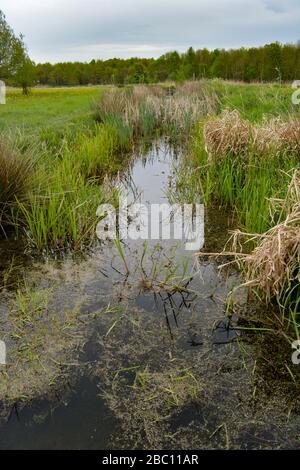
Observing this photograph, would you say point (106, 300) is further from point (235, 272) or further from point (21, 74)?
point (21, 74)

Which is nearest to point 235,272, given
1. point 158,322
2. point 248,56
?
point 158,322

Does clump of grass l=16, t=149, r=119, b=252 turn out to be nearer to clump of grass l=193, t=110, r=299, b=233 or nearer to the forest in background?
clump of grass l=193, t=110, r=299, b=233

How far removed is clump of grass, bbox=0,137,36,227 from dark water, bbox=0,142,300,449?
2.79ft

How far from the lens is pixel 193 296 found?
292 cm

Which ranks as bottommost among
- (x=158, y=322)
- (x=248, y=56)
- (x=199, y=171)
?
(x=158, y=322)

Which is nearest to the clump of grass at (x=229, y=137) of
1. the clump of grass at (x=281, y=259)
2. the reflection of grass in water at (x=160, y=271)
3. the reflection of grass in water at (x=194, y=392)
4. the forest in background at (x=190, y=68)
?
the reflection of grass in water at (x=160, y=271)

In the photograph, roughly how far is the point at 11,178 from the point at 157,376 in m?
2.46

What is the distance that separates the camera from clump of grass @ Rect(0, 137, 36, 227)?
379 cm

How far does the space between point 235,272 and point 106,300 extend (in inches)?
40.5

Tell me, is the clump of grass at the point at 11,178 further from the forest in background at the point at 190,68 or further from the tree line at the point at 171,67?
the forest in background at the point at 190,68

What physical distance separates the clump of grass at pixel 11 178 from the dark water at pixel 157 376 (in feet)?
2.79

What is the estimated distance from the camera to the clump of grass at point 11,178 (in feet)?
12.4

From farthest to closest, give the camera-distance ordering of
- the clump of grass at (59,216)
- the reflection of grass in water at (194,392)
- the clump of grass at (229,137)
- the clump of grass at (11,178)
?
the clump of grass at (229,137) < the clump of grass at (11,178) < the clump of grass at (59,216) < the reflection of grass in water at (194,392)

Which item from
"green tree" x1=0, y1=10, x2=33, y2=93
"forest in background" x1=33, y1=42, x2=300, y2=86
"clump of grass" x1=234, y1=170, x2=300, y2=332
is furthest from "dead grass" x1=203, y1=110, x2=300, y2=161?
"green tree" x1=0, y1=10, x2=33, y2=93
